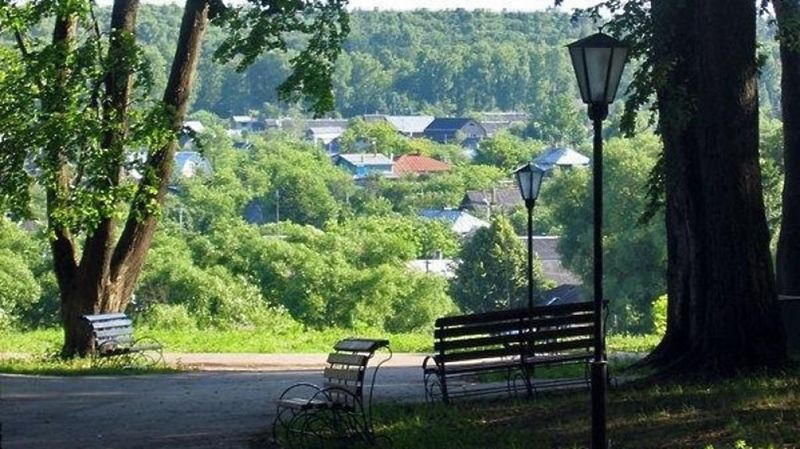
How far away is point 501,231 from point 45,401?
64.2 metres

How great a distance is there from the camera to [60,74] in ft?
85.0

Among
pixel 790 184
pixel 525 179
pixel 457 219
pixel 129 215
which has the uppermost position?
pixel 457 219

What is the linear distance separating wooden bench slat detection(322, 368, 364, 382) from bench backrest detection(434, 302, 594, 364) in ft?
8.31

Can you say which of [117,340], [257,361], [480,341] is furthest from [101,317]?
[480,341]

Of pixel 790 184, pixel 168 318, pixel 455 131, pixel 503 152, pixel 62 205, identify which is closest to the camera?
pixel 790 184

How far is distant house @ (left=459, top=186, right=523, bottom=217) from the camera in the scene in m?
123

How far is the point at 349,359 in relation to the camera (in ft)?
44.9

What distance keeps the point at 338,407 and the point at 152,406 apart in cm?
463

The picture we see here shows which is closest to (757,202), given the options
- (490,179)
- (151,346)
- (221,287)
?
(151,346)

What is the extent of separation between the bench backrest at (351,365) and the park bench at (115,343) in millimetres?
11179

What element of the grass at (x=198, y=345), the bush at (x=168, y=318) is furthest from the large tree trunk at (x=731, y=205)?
the bush at (x=168, y=318)

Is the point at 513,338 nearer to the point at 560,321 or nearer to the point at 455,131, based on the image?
the point at 560,321

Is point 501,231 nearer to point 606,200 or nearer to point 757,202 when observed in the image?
point 606,200

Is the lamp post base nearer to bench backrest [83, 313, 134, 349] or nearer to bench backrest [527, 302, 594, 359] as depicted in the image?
bench backrest [527, 302, 594, 359]
